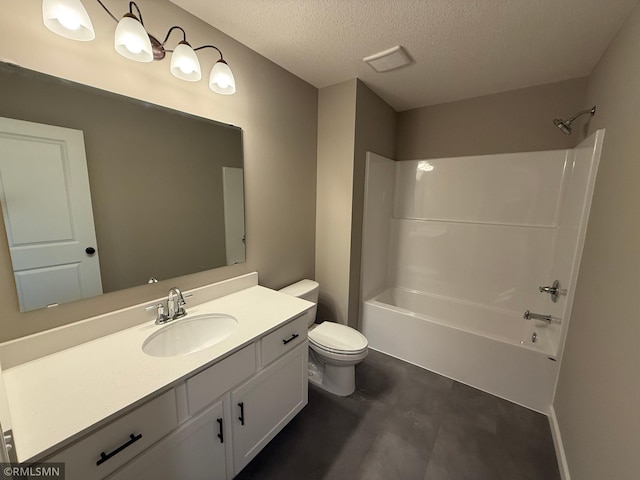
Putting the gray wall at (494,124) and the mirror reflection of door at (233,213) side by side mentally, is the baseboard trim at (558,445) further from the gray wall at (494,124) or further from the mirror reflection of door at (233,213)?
the mirror reflection of door at (233,213)

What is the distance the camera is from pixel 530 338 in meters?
2.20

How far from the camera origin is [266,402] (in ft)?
4.38

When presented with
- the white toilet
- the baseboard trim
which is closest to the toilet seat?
the white toilet

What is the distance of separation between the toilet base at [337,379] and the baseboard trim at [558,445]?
1174 millimetres

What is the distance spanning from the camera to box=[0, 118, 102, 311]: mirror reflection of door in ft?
3.06

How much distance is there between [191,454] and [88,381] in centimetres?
47

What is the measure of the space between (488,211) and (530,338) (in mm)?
1132

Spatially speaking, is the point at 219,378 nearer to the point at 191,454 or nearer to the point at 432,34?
the point at 191,454

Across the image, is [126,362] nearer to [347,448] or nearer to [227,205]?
[227,205]

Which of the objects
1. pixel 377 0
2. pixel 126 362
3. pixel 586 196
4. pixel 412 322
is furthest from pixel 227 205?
pixel 586 196

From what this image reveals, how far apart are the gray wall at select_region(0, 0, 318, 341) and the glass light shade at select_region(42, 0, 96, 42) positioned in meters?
0.11

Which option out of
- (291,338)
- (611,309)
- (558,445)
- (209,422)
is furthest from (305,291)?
(558,445)

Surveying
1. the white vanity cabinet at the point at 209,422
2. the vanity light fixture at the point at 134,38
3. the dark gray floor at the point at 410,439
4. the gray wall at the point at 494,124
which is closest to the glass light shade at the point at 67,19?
the vanity light fixture at the point at 134,38

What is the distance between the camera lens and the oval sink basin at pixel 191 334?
1.27 m
